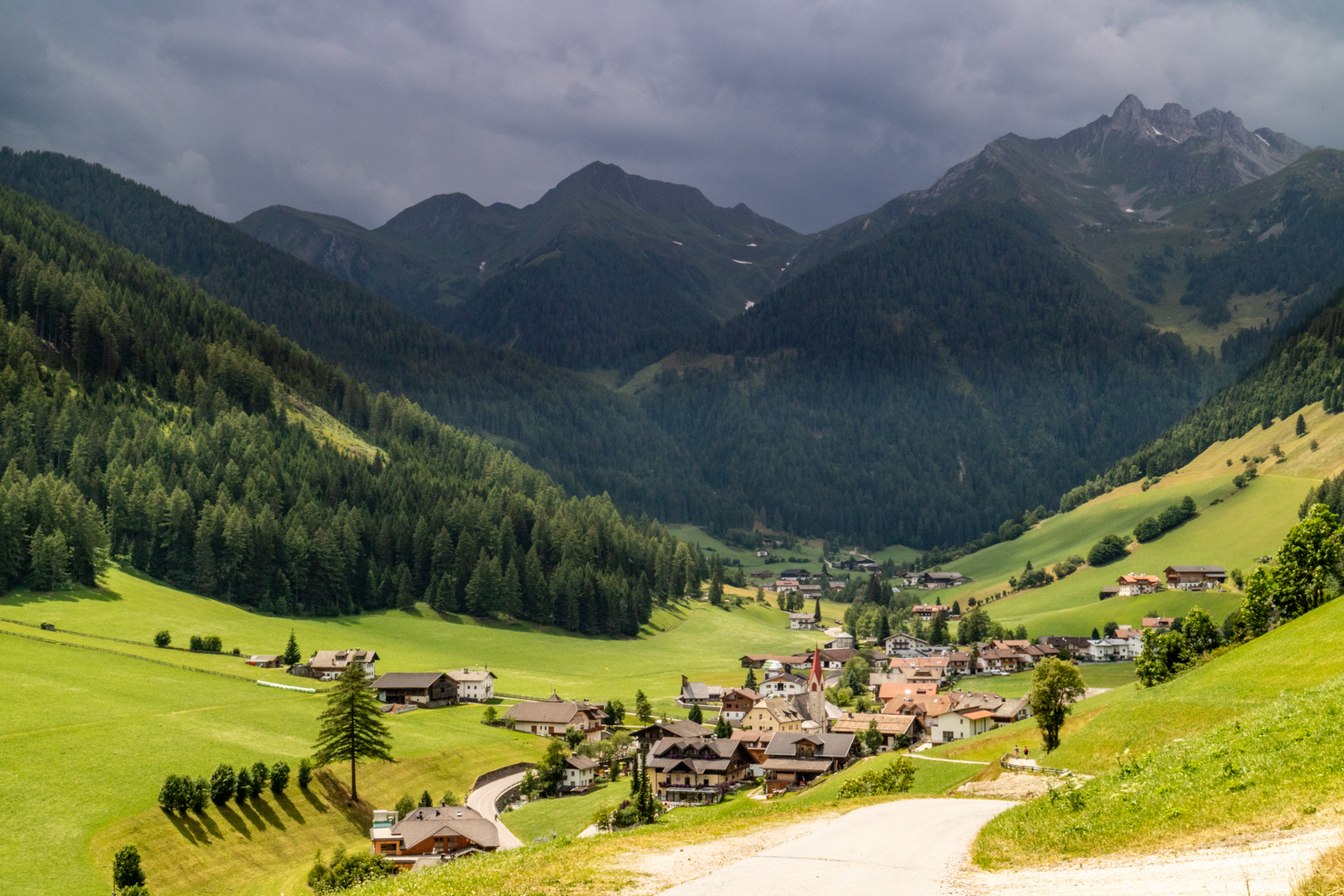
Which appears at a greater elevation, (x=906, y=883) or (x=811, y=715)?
(x=906, y=883)

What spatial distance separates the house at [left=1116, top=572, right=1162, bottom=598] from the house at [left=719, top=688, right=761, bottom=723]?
96258 millimetres

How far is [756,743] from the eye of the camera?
338ft

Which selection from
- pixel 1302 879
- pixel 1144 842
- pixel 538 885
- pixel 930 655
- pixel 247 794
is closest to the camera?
pixel 1302 879

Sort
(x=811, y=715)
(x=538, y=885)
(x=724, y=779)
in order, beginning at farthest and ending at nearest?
(x=811, y=715) < (x=724, y=779) < (x=538, y=885)

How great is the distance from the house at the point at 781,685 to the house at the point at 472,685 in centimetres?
3845

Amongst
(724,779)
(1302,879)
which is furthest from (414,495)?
(1302,879)

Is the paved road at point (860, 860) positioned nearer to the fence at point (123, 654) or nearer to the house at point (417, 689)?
the fence at point (123, 654)

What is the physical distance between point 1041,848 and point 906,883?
15.0ft

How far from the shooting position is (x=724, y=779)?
90125 mm

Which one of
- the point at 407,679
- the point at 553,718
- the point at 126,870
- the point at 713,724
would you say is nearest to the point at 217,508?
the point at 407,679

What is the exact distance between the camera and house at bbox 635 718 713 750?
325ft

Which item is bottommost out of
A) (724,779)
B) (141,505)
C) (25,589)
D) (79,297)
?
(724,779)

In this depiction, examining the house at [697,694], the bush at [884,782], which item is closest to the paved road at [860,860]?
the bush at [884,782]

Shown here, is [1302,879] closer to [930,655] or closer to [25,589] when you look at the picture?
[25,589]
